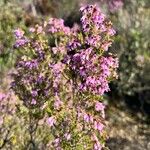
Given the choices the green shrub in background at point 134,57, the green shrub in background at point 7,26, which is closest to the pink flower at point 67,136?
the green shrub in background at point 7,26

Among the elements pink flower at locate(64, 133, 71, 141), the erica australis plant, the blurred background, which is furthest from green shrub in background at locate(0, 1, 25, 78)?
pink flower at locate(64, 133, 71, 141)

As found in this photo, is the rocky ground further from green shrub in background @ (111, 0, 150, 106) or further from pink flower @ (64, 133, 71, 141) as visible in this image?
pink flower @ (64, 133, 71, 141)

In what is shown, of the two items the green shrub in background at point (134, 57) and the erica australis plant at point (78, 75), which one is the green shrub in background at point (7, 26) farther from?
the erica australis plant at point (78, 75)

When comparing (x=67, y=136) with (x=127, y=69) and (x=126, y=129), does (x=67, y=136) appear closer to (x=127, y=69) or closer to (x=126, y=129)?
(x=126, y=129)

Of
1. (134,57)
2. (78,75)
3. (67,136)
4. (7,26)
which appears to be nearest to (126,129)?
(134,57)

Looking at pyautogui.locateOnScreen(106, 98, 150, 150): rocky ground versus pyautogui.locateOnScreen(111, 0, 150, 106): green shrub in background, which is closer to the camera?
pyautogui.locateOnScreen(106, 98, 150, 150): rocky ground
